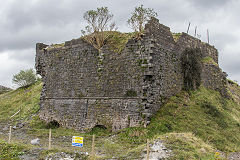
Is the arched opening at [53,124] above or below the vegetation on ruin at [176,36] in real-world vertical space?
below

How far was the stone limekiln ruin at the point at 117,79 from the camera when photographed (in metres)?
16.9

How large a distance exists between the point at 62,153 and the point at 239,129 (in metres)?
10.7

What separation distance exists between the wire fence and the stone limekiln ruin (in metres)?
1.78

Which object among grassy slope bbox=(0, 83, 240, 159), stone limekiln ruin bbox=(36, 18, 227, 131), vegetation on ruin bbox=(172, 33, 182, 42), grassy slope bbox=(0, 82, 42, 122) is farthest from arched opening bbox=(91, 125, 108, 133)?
grassy slope bbox=(0, 82, 42, 122)

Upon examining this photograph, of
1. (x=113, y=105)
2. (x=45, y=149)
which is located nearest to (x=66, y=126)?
(x=113, y=105)

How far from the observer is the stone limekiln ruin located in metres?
16.9

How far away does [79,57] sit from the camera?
20641 mm

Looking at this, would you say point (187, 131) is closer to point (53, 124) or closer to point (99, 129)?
point (99, 129)

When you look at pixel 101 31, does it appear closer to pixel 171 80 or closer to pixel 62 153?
pixel 171 80

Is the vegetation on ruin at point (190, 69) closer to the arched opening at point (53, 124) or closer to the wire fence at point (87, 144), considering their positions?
the wire fence at point (87, 144)

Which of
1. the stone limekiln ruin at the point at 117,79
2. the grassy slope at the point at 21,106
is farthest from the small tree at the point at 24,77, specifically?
the stone limekiln ruin at the point at 117,79

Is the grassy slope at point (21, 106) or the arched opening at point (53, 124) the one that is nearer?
the arched opening at point (53, 124)

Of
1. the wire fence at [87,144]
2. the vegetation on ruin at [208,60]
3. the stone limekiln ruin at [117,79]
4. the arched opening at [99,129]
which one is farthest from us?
the vegetation on ruin at [208,60]

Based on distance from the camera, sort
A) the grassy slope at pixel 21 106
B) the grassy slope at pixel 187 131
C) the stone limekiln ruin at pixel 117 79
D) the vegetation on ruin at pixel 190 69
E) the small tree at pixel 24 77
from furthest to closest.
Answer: the small tree at pixel 24 77 → the grassy slope at pixel 21 106 → the vegetation on ruin at pixel 190 69 → the stone limekiln ruin at pixel 117 79 → the grassy slope at pixel 187 131
